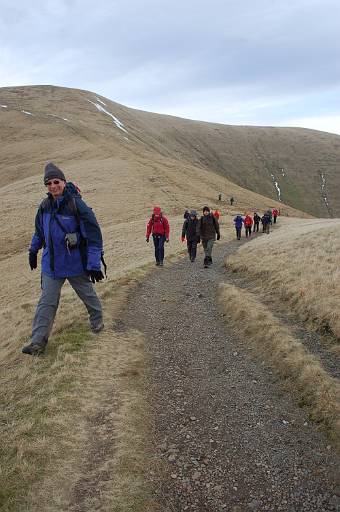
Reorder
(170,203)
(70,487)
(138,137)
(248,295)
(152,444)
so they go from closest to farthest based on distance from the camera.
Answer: (70,487) < (152,444) < (248,295) < (170,203) < (138,137)

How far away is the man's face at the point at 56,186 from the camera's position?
7.30 metres

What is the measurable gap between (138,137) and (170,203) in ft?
223

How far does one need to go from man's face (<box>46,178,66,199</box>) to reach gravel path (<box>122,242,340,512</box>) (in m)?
3.52

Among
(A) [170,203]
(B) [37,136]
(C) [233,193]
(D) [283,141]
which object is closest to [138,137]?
(B) [37,136]

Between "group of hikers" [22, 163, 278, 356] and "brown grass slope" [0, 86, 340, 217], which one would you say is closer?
"group of hikers" [22, 163, 278, 356]

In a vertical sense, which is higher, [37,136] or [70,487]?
[37,136]

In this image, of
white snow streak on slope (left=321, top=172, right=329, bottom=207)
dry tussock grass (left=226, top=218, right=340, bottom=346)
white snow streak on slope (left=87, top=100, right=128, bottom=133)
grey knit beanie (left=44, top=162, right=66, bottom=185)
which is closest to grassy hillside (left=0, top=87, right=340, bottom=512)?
grey knit beanie (left=44, top=162, right=66, bottom=185)

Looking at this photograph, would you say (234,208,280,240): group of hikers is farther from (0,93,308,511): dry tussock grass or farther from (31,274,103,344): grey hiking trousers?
(31,274,103,344): grey hiking trousers

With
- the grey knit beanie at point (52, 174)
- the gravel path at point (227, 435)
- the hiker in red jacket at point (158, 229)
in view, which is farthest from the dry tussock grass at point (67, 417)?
the hiker in red jacket at point (158, 229)

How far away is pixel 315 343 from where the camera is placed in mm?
8531

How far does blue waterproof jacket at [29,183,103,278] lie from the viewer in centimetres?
747

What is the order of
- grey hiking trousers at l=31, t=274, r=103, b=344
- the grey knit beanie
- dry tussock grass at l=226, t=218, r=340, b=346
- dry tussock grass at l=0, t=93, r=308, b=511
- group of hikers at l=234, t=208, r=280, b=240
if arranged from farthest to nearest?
group of hikers at l=234, t=208, r=280, b=240 → dry tussock grass at l=226, t=218, r=340, b=346 → grey hiking trousers at l=31, t=274, r=103, b=344 → the grey knit beanie → dry tussock grass at l=0, t=93, r=308, b=511

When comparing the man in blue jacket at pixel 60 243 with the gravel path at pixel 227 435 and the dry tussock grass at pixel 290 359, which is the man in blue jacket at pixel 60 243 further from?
the dry tussock grass at pixel 290 359

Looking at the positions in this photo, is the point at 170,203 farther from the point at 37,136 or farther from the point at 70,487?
the point at 37,136
